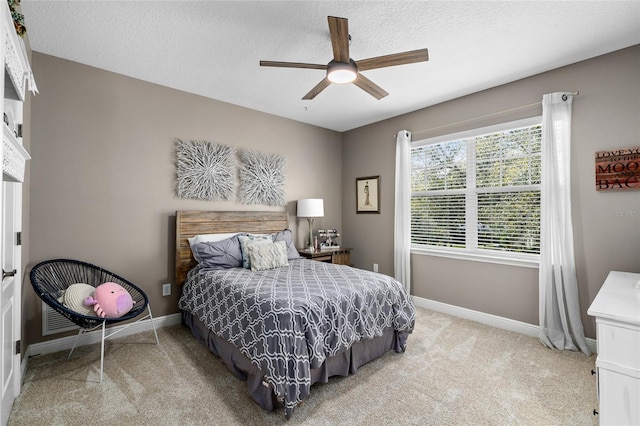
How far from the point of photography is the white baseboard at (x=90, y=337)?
2.58 m

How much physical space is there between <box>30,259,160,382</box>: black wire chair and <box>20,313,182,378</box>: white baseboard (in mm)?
66

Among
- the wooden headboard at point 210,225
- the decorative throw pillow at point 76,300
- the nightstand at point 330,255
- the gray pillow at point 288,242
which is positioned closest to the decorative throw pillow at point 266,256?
the gray pillow at point 288,242

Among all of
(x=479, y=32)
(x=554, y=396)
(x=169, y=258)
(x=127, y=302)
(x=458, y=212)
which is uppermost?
(x=479, y=32)

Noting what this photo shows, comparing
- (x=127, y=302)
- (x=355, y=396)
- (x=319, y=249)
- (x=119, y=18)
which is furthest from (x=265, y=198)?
(x=355, y=396)

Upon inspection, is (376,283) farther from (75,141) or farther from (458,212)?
(75,141)

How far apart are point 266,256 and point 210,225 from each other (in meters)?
0.90

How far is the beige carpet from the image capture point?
1.86 metres

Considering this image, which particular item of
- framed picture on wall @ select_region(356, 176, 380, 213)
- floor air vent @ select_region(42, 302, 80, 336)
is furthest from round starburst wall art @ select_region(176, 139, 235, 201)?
framed picture on wall @ select_region(356, 176, 380, 213)

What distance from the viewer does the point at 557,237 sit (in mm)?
2832

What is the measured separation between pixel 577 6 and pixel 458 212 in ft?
7.23

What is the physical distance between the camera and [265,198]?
13.7 feet

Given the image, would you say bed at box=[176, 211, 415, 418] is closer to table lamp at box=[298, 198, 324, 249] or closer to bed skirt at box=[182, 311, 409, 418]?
bed skirt at box=[182, 311, 409, 418]

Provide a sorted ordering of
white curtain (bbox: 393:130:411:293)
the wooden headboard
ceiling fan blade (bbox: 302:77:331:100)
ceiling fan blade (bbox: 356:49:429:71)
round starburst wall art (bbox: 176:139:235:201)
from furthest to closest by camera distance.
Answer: white curtain (bbox: 393:130:411:293), round starburst wall art (bbox: 176:139:235:201), the wooden headboard, ceiling fan blade (bbox: 302:77:331:100), ceiling fan blade (bbox: 356:49:429:71)

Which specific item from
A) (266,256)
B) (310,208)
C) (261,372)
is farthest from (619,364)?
(310,208)
